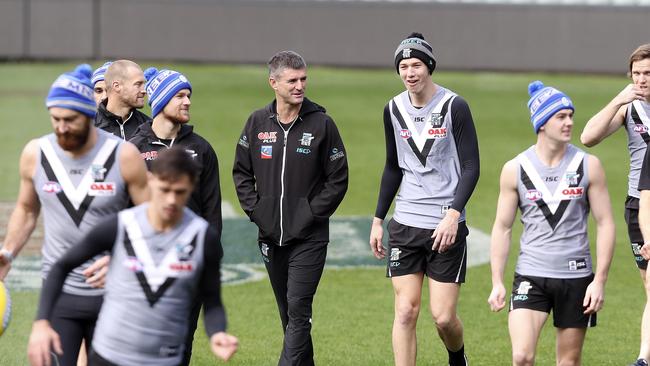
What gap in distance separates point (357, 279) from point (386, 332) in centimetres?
283

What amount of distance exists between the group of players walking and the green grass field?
1.65m

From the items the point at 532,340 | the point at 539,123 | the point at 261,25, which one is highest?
the point at 261,25

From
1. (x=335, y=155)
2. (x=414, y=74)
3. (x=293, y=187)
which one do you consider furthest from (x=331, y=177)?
(x=414, y=74)

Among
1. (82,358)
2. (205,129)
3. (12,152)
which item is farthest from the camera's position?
(205,129)

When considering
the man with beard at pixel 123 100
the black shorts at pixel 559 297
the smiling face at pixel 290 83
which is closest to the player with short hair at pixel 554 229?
the black shorts at pixel 559 297

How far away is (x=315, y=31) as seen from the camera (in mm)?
52094

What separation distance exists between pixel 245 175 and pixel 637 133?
332 centimetres

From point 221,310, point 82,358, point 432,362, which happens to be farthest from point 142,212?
point 432,362

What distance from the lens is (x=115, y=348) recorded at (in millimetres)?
6480

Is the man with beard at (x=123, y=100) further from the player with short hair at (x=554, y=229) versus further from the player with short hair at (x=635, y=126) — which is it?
the player with short hair at (x=635, y=126)

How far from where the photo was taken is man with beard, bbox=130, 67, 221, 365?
9.01 m

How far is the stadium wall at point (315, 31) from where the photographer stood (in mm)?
50969

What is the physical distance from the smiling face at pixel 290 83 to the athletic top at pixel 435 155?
0.80 meters

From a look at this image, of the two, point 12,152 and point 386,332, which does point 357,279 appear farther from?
point 12,152
